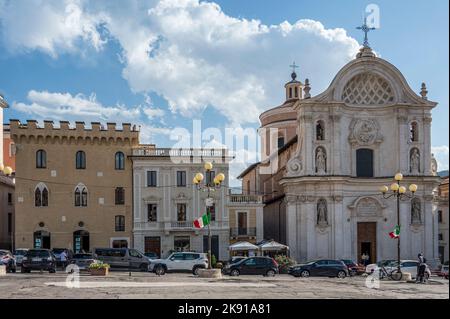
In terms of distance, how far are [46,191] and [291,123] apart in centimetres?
3225

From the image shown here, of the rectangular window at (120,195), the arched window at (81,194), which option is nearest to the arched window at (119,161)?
the rectangular window at (120,195)

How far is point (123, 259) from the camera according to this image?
41.5m

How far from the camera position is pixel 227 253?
180ft

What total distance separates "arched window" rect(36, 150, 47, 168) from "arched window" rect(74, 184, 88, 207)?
11.1 feet

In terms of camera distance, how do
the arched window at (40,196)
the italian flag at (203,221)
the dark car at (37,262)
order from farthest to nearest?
the arched window at (40,196), the dark car at (37,262), the italian flag at (203,221)

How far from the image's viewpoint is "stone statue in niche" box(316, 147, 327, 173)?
55.3 metres

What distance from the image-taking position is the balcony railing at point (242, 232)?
5525 centimetres

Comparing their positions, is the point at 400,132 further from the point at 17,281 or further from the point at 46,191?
the point at 17,281

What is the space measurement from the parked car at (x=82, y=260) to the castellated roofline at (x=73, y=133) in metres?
15.0

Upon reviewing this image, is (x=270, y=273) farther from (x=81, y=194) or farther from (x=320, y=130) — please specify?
(x=81, y=194)

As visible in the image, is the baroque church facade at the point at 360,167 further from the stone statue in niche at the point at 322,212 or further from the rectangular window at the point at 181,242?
the rectangular window at the point at 181,242

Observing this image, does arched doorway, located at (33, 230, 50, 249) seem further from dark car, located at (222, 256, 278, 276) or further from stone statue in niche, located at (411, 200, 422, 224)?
stone statue in niche, located at (411, 200, 422, 224)

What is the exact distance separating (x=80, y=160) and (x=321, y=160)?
20.8 meters

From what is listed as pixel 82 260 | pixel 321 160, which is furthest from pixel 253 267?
pixel 321 160
